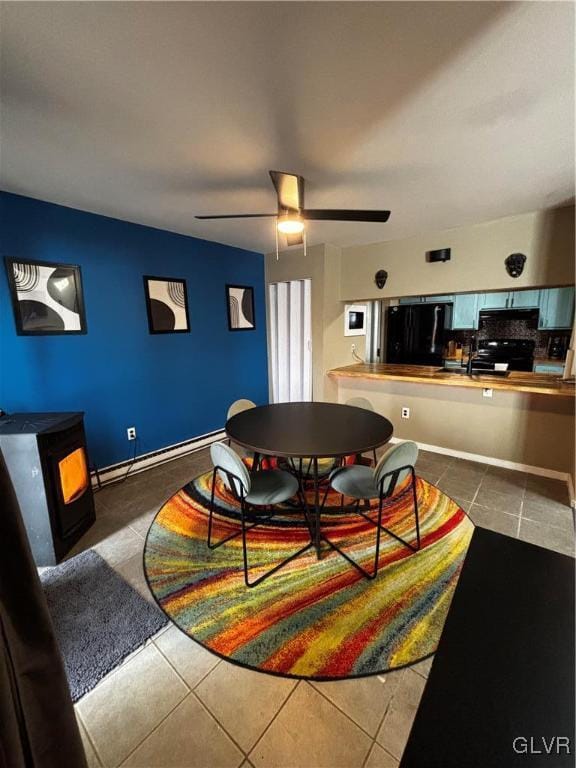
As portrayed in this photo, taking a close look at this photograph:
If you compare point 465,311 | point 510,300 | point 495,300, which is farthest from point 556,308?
point 465,311

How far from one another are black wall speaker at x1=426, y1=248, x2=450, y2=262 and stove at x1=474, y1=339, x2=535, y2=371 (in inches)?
58.9

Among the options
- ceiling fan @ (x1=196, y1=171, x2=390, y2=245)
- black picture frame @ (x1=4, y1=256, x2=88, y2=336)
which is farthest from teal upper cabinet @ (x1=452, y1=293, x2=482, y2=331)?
black picture frame @ (x1=4, y1=256, x2=88, y2=336)

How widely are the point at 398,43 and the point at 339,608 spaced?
2.47 meters

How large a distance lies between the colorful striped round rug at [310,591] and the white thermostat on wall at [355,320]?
255 centimetres

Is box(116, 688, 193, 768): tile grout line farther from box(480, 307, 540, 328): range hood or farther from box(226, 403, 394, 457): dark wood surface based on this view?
box(480, 307, 540, 328): range hood

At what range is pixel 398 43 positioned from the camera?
1116 millimetres

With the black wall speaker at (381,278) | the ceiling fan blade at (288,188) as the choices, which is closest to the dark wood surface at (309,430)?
the ceiling fan blade at (288,188)

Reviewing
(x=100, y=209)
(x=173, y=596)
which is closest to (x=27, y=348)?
(x=100, y=209)

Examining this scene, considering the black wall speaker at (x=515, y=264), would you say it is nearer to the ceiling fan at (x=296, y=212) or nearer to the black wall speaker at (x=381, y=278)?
the black wall speaker at (x=381, y=278)

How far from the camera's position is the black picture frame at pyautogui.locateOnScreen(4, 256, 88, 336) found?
7.77 feet

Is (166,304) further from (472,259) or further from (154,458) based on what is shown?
(472,259)

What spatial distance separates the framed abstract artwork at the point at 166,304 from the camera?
321 cm

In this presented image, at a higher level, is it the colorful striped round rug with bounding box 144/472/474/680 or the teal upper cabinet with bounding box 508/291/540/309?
the teal upper cabinet with bounding box 508/291/540/309

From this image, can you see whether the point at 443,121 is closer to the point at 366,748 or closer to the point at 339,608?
the point at 339,608
